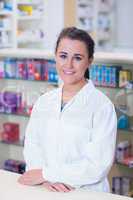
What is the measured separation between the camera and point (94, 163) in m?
1.70

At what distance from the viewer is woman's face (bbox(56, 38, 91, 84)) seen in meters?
1.75

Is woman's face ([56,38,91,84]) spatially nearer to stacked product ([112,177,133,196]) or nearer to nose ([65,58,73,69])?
nose ([65,58,73,69])

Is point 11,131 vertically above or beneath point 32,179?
beneath

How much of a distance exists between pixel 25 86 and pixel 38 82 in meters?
0.13

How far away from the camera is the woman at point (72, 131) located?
170 centimetres

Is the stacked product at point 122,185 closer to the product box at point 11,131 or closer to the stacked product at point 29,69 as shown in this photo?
the stacked product at point 29,69

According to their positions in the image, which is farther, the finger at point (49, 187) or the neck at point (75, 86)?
the neck at point (75, 86)

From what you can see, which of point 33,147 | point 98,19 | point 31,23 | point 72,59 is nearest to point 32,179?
point 33,147

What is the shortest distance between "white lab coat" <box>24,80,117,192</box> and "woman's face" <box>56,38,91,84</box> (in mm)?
91

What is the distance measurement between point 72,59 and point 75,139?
309 mm

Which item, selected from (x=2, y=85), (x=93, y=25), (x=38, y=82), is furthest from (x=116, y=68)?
(x=93, y=25)

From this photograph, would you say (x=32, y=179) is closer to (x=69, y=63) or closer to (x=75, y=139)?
(x=75, y=139)

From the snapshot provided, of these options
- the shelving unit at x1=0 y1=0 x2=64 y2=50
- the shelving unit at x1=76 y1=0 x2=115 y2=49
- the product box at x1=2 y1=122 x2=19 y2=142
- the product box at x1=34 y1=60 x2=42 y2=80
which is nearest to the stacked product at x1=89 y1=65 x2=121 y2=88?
the product box at x1=34 y1=60 x2=42 y2=80

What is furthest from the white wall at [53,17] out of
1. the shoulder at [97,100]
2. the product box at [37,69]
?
the shoulder at [97,100]
